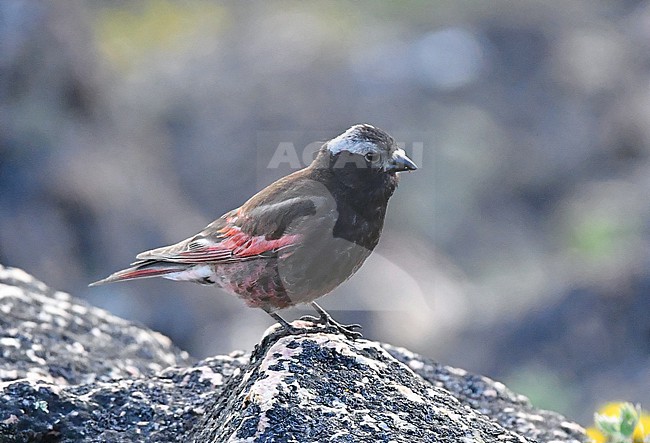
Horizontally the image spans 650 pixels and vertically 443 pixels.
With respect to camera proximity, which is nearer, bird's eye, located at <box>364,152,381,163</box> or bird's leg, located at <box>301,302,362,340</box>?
bird's leg, located at <box>301,302,362,340</box>

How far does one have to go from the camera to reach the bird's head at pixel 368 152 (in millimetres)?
4754

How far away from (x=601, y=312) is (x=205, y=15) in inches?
549

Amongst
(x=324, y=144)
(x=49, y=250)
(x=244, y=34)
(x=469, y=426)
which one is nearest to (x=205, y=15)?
(x=244, y=34)

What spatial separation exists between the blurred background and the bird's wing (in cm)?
93

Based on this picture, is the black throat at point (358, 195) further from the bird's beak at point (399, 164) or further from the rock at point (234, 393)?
the rock at point (234, 393)

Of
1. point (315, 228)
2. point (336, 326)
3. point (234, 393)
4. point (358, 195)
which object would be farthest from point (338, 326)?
point (234, 393)

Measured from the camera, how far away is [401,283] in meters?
12.5

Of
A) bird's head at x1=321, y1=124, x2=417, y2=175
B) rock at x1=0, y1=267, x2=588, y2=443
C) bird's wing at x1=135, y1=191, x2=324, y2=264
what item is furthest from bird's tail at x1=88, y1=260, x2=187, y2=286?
bird's head at x1=321, y1=124, x2=417, y2=175

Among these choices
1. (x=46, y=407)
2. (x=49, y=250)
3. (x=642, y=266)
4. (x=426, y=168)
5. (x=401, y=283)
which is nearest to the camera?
(x=46, y=407)

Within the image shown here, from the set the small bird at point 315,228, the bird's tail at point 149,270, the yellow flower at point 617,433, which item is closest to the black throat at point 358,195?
the small bird at point 315,228

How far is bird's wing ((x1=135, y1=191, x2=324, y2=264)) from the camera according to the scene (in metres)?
4.73

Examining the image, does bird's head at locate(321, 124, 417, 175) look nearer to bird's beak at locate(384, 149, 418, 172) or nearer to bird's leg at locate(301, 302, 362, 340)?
bird's beak at locate(384, 149, 418, 172)

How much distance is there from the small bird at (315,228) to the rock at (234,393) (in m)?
0.30

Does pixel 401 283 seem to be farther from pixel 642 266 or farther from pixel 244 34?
pixel 244 34
